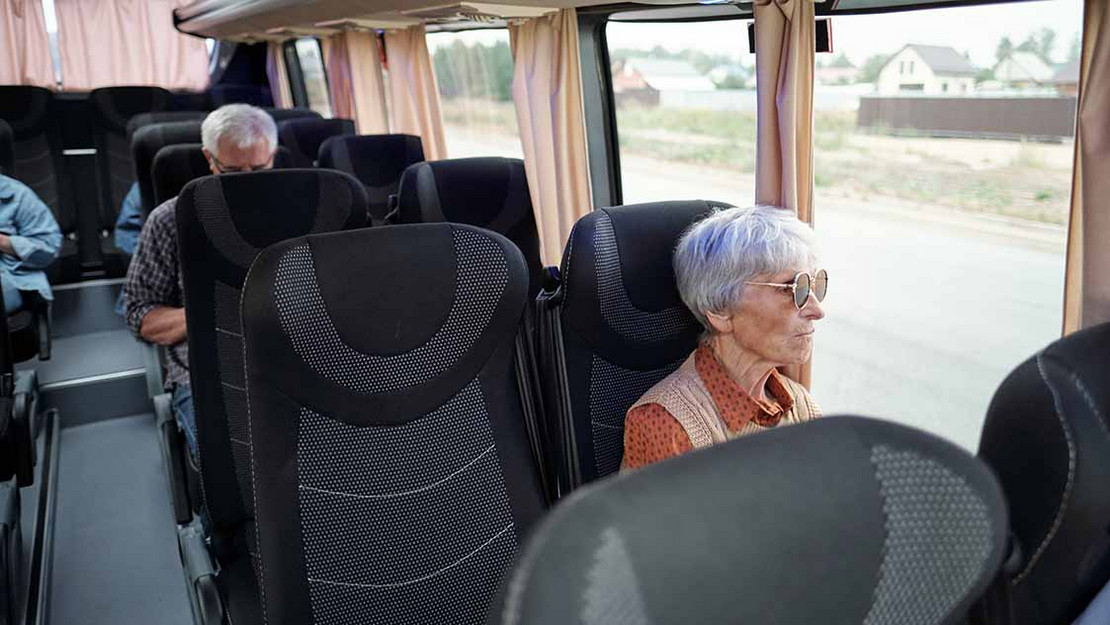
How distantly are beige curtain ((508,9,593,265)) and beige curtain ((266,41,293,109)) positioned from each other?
4.71 meters

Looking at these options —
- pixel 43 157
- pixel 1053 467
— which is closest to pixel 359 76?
pixel 43 157

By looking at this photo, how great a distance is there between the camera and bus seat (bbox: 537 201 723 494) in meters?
1.93

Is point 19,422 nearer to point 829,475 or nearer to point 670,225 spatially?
point 670,225

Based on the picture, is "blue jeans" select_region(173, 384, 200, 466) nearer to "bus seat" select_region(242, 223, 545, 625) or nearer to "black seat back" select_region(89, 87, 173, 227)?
"bus seat" select_region(242, 223, 545, 625)

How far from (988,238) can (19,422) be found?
10.1 ft

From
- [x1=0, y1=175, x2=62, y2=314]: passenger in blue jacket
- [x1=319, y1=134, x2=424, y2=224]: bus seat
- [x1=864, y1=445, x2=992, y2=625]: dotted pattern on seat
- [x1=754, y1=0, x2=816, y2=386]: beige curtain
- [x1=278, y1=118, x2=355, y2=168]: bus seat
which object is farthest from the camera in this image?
[x1=278, y1=118, x2=355, y2=168]: bus seat

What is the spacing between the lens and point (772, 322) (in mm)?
1812

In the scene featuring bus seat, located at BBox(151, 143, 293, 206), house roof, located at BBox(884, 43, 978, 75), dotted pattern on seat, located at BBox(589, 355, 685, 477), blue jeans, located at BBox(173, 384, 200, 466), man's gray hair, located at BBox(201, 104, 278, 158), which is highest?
house roof, located at BBox(884, 43, 978, 75)

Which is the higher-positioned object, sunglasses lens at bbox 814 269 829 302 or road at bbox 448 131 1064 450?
sunglasses lens at bbox 814 269 829 302

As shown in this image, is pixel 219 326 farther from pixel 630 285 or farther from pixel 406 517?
pixel 630 285

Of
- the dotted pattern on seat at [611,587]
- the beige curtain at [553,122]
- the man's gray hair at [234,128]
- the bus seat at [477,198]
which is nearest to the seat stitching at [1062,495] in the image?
the dotted pattern on seat at [611,587]

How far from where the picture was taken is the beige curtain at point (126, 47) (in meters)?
7.45

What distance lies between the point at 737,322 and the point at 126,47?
7.63m

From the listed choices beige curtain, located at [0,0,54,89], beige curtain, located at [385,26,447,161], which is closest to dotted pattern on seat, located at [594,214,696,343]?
beige curtain, located at [385,26,447,161]
